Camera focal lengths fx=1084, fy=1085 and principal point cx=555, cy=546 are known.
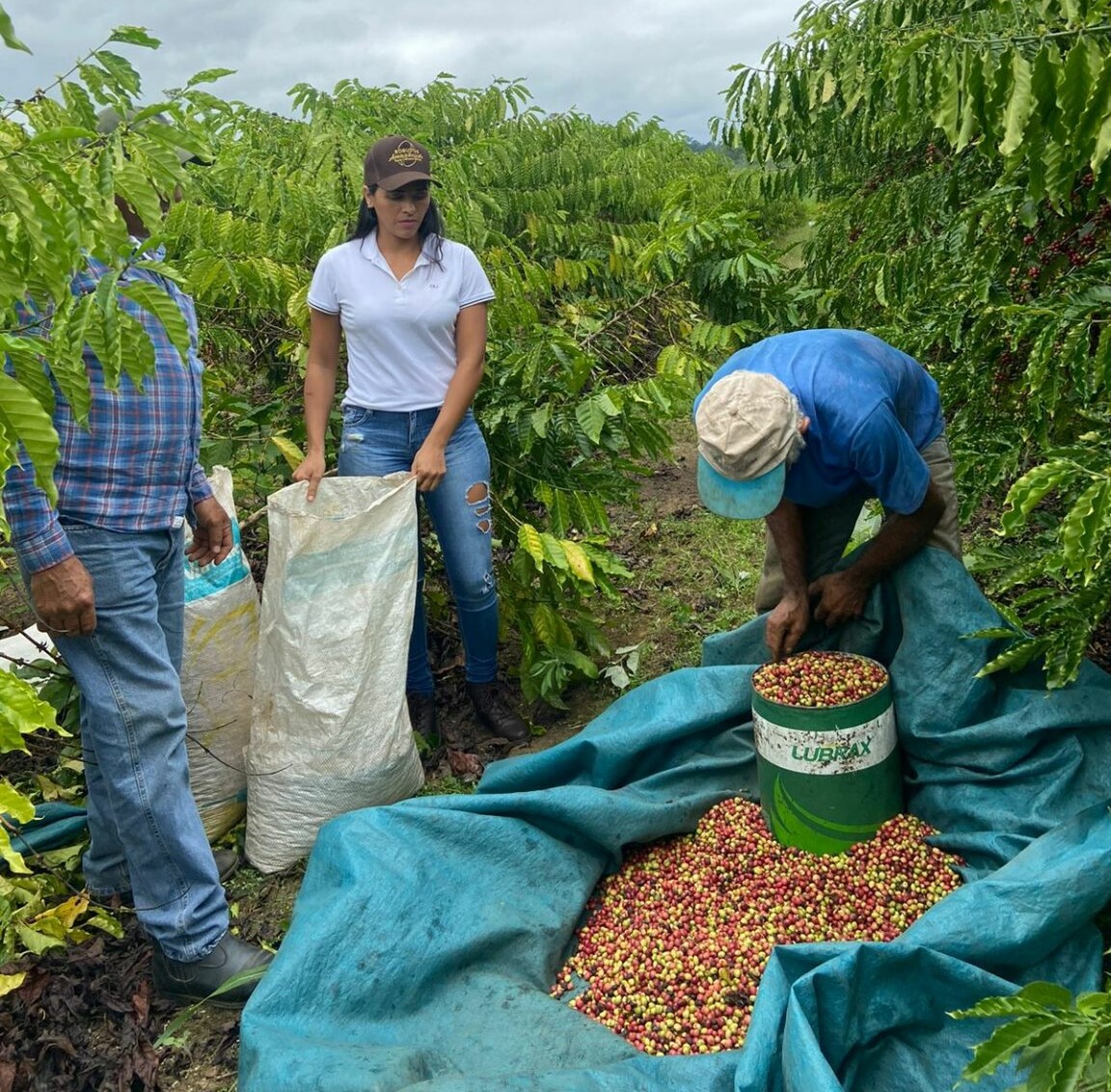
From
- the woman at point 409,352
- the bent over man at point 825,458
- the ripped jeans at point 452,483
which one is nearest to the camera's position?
the bent over man at point 825,458

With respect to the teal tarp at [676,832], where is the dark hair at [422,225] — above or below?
above

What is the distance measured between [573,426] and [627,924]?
54.3 inches

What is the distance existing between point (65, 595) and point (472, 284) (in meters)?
1.30

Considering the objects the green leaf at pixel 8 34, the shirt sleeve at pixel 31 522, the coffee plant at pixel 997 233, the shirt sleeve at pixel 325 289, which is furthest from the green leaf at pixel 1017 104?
the shirt sleeve at pixel 325 289

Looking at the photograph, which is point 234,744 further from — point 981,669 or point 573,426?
point 981,669

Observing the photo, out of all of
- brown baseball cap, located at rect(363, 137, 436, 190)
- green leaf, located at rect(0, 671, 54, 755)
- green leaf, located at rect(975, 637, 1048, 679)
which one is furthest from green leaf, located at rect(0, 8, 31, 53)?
green leaf, located at rect(975, 637, 1048, 679)

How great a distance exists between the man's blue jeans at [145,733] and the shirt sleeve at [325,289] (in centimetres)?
80

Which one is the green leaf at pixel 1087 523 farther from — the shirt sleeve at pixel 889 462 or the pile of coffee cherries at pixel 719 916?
the pile of coffee cherries at pixel 719 916

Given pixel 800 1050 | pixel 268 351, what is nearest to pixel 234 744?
pixel 268 351

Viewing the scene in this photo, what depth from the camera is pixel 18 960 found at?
7.38 ft

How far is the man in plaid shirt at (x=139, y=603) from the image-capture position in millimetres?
1915

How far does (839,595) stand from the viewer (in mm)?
2494

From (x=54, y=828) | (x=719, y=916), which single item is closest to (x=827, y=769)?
(x=719, y=916)

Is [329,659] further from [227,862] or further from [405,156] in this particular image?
[405,156]
